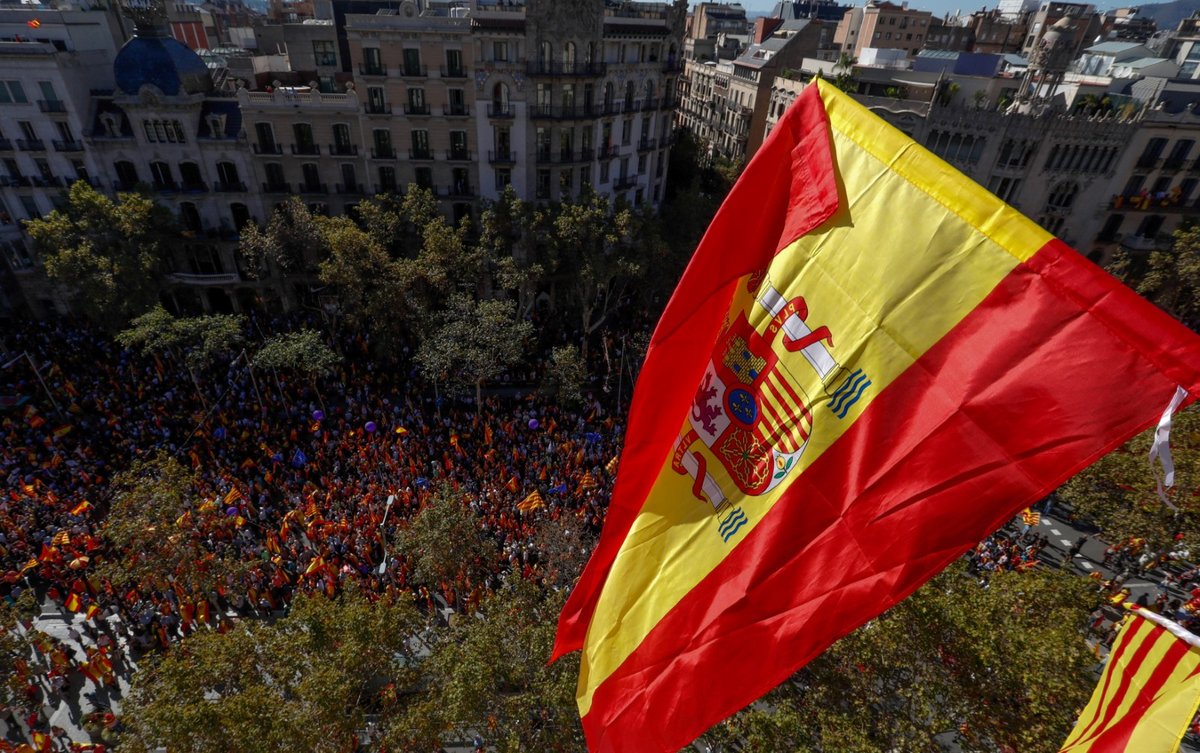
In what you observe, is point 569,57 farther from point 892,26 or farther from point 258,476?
point 892,26

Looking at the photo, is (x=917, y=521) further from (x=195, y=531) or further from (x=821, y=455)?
(x=195, y=531)

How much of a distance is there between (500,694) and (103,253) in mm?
36923

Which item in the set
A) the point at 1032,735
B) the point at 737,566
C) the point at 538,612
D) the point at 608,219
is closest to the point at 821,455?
the point at 737,566

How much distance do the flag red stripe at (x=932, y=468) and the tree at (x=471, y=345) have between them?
2426 centimetres

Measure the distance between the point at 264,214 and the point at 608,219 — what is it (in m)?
25.0

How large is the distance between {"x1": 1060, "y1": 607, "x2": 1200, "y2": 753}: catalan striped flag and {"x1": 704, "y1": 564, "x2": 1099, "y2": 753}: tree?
5.71 m

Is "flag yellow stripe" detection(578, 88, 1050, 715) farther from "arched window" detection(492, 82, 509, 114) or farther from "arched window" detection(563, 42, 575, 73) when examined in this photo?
"arched window" detection(492, 82, 509, 114)

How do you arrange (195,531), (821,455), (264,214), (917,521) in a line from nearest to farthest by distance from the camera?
(917,521) → (821,455) → (195,531) → (264,214)

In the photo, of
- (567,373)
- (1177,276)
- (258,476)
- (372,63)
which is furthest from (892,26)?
(258,476)

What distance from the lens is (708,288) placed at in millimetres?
8523

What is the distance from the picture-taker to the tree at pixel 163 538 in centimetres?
2181

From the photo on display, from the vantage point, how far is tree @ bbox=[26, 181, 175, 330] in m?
35.0

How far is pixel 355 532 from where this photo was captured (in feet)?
85.4

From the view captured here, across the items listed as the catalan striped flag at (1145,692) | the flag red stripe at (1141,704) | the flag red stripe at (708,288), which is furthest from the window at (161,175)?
the flag red stripe at (1141,704)
